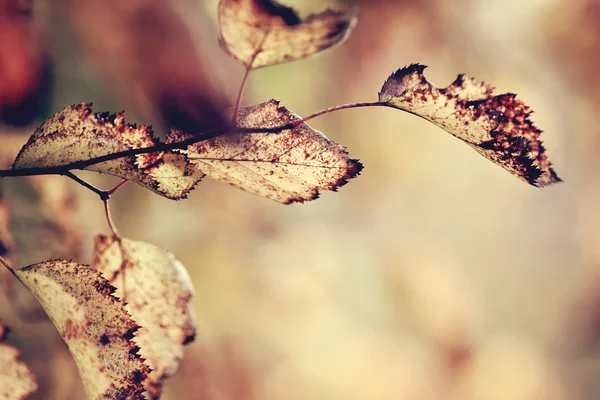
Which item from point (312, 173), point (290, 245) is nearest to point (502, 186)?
point (290, 245)

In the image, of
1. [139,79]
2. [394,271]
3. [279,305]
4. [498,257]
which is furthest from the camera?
[498,257]

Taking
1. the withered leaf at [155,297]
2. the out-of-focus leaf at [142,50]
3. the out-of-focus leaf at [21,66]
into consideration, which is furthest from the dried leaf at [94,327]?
the out-of-focus leaf at [142,50]

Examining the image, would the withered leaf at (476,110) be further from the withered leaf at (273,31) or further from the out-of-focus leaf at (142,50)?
the out-of-focus leaf at (142,50)

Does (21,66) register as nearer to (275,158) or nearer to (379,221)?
(275,158)

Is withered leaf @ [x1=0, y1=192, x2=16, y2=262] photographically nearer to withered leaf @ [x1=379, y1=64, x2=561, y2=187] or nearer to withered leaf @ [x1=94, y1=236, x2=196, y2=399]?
withered leaf @ [x1=94, y1=236, x2=196, y2=399]

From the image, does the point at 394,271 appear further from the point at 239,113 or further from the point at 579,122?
the point at 239,113

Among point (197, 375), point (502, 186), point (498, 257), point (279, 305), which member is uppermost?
point (502, 186)
